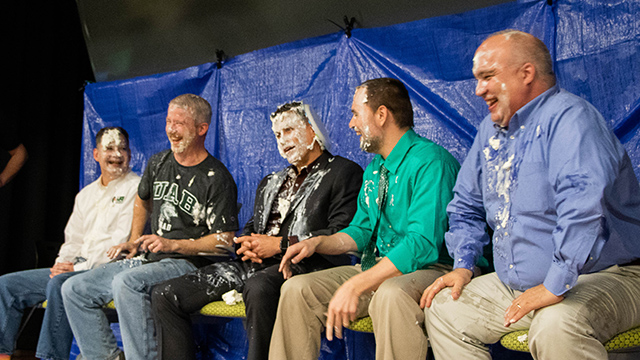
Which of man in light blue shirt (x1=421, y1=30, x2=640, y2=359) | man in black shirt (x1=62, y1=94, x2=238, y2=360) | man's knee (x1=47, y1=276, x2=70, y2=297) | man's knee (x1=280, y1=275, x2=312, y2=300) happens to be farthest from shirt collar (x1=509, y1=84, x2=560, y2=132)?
man's knee (x1=47, y1=276, x2=70, y2=297)

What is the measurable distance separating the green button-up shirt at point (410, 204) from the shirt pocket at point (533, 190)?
365mm

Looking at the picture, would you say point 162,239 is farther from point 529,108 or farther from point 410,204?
point 529,108

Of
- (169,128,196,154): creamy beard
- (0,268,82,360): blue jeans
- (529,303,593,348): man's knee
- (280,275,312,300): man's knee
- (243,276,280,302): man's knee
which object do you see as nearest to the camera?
(529,303,593,348): man's knee

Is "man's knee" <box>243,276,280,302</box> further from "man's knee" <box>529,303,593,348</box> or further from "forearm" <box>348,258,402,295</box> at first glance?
"man's knee" <box>529,303,593,348</box>

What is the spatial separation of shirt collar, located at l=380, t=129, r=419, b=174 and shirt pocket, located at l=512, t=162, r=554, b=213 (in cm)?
57

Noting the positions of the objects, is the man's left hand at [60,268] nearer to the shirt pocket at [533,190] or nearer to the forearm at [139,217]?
the forearm at [139,217]

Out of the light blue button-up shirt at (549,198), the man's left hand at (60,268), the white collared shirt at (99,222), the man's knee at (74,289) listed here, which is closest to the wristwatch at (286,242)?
the light blue button-up shirt at (549,198)

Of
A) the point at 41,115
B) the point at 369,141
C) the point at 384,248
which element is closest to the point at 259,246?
the point at 384,248

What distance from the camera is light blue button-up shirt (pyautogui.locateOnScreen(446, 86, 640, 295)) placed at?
5.16 feet

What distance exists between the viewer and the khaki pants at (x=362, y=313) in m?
1.88

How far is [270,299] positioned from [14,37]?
3525 mm

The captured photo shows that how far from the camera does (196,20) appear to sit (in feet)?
12.9

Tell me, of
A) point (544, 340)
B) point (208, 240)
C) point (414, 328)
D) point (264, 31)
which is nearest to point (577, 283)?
point (544, 340)

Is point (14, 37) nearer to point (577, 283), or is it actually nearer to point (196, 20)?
point (196, 20)
